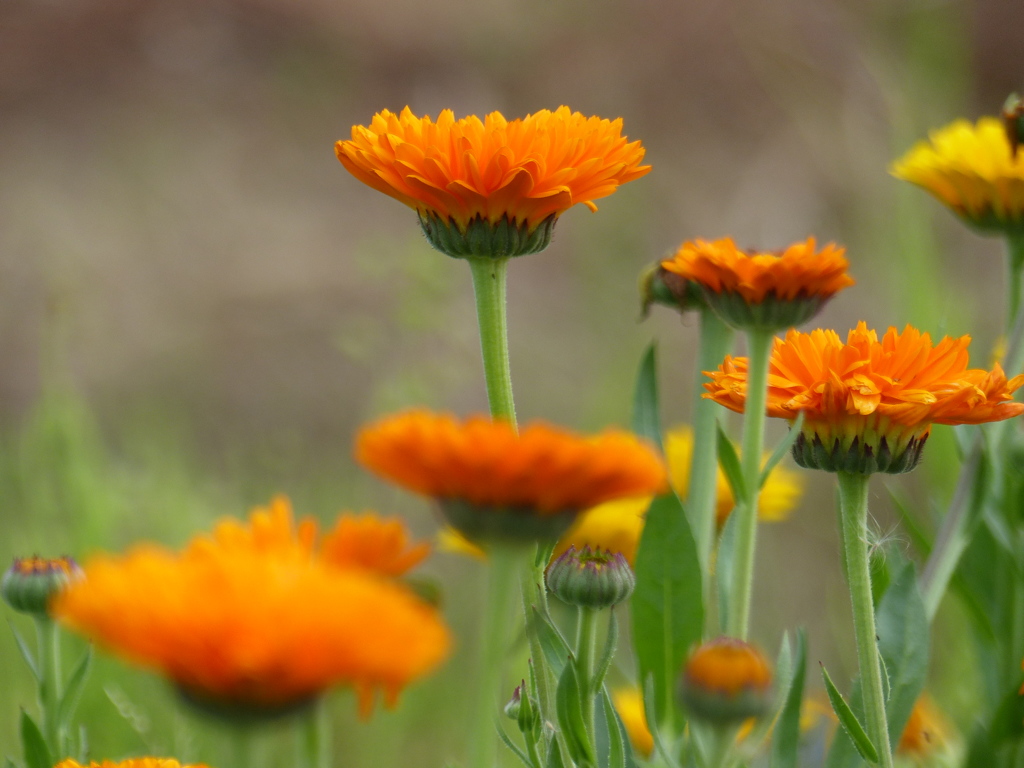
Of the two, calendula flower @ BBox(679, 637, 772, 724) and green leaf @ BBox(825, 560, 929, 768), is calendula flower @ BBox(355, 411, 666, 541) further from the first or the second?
green leaf @ BBox(825, 560, 929, 768)

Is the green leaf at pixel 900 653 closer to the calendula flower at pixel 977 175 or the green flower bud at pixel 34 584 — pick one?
the calendula flower at pixel 977 175

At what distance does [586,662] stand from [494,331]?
0.23 metres

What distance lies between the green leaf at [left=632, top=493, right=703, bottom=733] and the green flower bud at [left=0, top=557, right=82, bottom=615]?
1.35 ft

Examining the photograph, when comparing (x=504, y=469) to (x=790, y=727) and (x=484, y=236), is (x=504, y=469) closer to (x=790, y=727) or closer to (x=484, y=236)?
(x=484, y=236)

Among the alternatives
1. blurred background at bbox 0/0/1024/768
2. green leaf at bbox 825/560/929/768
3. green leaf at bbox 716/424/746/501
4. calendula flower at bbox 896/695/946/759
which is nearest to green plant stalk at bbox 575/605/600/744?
green leaf at bbox 716/424/746/501

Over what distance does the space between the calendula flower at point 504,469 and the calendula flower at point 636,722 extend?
20.4 inches

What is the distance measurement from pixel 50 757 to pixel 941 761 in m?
0.84

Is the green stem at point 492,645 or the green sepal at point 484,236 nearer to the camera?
the green stem at point 492,645

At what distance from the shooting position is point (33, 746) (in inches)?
29.3

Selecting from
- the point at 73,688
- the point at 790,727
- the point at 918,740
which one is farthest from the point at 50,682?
the point at 918,740

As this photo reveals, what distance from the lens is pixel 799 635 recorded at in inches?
30.6

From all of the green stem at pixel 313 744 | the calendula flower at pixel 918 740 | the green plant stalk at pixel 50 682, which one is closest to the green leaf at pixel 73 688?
the green plant stalk at pixel 50 682

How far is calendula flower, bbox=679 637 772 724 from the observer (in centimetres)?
53

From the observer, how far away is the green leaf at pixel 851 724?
0.68 m
